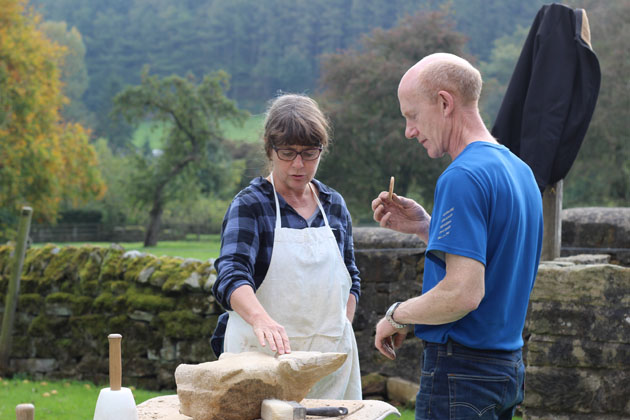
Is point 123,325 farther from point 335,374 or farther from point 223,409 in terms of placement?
point 223,409

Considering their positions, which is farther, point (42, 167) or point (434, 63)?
point (42, 167)

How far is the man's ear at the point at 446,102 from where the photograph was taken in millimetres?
2234

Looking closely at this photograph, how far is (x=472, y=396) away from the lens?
222cm

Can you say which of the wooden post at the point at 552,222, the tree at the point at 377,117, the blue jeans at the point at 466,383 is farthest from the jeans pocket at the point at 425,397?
the tree at the point at 377,117

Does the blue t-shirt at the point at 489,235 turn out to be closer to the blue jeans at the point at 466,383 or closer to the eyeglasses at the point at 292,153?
the blue jeans at the point at 466,383

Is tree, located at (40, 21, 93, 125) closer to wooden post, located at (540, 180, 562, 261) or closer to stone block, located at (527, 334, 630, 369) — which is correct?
wooden post, located at (540, 180, 562, 261)

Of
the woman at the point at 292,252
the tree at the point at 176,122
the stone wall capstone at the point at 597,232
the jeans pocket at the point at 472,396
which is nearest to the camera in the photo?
the jeans pocket at the point at 472,396

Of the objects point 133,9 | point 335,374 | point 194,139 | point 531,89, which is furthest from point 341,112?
point 133,9

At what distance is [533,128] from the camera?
532 centimetres

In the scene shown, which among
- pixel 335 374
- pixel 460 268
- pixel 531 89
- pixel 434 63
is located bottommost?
pixel 335 374

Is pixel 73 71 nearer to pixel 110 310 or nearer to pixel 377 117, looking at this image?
pixel 377 117

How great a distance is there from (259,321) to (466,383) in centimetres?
71

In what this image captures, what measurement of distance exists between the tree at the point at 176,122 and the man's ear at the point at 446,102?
111 ft

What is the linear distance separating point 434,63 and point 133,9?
86430mm
